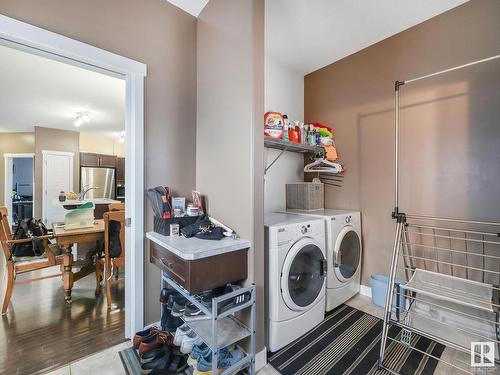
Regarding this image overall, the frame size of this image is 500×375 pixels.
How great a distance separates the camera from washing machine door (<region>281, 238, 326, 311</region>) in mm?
1652

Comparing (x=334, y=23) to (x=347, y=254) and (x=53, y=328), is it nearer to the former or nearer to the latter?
(x=347, y=254)

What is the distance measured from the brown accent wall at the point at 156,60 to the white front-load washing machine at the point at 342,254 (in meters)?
1.27

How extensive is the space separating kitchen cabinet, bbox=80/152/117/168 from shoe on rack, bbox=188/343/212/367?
19.8 ft

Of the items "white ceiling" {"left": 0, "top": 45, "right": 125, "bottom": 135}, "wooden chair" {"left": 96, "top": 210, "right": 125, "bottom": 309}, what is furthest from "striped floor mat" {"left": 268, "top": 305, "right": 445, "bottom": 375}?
"white ceiling" {"left": 0, "top": 45, "right": 125, "bottom": 135}

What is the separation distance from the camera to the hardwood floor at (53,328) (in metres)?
1.58

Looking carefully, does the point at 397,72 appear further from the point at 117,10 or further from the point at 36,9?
the point at 36,9

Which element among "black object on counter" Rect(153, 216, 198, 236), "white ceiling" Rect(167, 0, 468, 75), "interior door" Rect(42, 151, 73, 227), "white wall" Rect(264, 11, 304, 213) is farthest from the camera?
"interior door" Rect(42, 151, 73, 227)

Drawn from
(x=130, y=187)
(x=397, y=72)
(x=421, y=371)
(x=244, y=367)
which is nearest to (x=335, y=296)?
(x=421, y=371)

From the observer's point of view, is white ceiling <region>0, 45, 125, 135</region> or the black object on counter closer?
the black object on counter

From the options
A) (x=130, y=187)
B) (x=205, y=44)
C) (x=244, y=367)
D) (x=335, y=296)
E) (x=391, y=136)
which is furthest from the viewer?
(x=391, y=136)

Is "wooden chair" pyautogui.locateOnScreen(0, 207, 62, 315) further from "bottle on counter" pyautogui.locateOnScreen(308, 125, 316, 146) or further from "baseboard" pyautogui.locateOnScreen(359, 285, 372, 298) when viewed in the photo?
"baseboard" pyautogui.locateOnScreen(359, 285, 372, 298)

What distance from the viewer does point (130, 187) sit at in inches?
68.2

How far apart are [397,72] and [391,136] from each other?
0.61 m

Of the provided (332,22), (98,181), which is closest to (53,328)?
(332,22)
